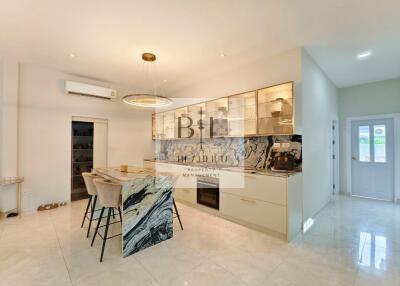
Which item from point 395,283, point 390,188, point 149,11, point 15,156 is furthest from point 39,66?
point 390,188

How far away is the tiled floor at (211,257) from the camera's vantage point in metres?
1.82

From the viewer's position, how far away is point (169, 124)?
505 cm

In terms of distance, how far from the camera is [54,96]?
3877 millimetres

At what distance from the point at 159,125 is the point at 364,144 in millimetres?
5127

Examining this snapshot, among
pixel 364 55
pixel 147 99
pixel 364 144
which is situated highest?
pixel 364 55

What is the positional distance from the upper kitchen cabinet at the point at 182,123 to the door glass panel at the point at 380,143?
4316 millimetres

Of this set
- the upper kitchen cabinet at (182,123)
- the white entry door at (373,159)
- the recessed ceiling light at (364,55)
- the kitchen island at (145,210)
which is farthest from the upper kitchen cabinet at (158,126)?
the white entry door at (373,159)

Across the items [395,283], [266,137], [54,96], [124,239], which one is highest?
[54,96]

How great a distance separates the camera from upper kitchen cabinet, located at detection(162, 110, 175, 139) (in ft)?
16.2

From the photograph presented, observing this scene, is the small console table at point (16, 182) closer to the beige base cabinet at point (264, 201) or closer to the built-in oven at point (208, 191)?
the built-in oven at point (208, 191)

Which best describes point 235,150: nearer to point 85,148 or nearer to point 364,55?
point 364,55

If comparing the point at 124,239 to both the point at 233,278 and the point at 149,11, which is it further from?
the point at 149,11

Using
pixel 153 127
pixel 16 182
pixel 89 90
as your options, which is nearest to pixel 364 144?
pixel 153 127

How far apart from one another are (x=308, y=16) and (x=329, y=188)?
3.57 m
